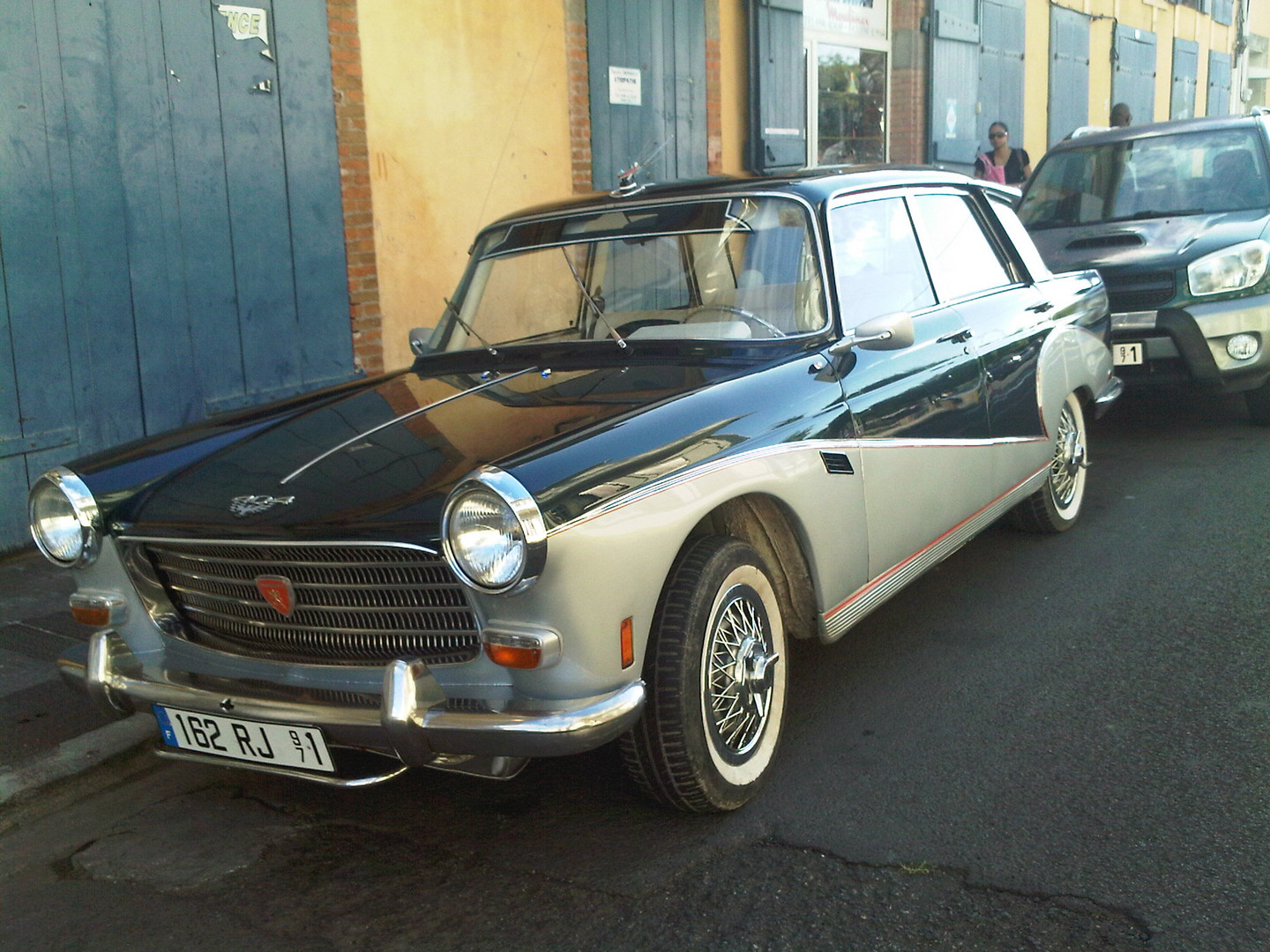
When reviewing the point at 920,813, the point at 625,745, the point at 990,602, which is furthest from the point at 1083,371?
the point at 625,745

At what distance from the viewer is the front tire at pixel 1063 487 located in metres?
5.63

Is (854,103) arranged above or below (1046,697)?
above

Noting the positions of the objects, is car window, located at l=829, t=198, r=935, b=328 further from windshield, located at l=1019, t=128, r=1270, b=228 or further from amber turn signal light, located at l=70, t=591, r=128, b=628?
windshield, located at l=1019, t=128, r=1270, b=228

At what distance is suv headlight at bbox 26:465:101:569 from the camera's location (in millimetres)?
3316

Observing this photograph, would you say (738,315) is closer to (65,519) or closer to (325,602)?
(325,602)

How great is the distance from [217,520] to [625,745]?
1.12 meters

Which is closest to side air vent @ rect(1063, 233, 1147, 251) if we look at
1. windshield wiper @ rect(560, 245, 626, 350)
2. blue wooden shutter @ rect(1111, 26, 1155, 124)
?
windshield wiper @ rect(560, 245, 626, 350)

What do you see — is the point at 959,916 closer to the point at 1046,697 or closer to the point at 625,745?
the point at 625,745

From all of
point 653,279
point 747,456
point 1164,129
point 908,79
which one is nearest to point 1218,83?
point 908,79

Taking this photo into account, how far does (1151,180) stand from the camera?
845 centimetres

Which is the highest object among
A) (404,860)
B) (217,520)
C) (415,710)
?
(217,520)

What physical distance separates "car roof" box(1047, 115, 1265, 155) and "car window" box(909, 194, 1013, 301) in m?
4.05

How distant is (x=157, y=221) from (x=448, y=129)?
245 centimetres

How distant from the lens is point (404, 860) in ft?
10.3
